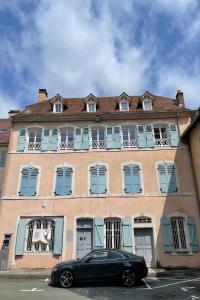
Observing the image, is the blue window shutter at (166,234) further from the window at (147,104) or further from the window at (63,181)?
the window at (147,104)

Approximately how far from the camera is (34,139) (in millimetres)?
17500

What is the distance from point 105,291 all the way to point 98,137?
10.1m

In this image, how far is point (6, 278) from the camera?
12.0 metres

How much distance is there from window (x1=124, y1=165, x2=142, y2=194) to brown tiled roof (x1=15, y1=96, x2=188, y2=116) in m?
3.95

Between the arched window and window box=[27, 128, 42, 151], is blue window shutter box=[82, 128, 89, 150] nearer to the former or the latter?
the arched window

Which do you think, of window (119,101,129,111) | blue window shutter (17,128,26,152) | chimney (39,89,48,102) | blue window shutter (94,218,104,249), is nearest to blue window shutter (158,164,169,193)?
blue window shutter (94,218,104,249)

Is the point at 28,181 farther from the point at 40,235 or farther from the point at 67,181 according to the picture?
the point at 40,235

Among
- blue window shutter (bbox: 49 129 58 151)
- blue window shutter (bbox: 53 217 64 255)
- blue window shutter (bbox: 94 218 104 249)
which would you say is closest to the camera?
blue window shutter (bbox: 53 217 64 255)

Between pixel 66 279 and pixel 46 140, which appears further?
pixel 46 140

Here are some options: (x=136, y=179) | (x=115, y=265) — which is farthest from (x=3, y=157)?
(x=115, y=265)

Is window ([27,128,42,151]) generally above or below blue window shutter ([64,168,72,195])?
above

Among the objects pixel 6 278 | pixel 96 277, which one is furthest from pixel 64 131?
pixel 96 277

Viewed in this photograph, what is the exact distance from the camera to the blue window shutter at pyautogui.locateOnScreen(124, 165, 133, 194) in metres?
15.5

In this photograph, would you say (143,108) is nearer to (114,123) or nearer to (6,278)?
(114,123)
